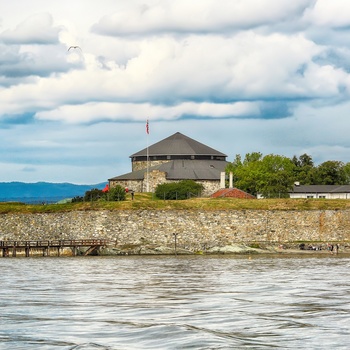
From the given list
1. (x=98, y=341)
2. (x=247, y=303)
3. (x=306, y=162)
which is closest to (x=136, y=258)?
(x=247, y=303)

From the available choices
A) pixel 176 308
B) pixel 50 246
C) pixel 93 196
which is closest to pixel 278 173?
pixel 93 196

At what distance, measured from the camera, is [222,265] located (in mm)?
55469

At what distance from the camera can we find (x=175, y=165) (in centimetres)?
10306

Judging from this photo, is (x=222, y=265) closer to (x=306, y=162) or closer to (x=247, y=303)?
(x=247, y=303)

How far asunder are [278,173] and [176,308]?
236 feet

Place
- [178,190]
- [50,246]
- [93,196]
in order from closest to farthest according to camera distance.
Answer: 1. [50,246]
2. [93,196]
3. [178,190]

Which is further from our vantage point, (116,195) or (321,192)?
(321,192)

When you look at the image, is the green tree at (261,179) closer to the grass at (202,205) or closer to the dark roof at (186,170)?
the dark roof at (186,170)

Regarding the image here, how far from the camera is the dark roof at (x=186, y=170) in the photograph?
3895 inches

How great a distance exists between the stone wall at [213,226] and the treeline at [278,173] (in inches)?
553

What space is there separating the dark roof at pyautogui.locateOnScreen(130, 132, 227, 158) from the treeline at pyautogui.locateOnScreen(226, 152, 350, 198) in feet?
11.6

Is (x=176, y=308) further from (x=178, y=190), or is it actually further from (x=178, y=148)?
(x=178, y=148)

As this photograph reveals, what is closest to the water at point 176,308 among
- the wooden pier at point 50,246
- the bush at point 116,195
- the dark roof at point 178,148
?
the wooden pier at point 50,246

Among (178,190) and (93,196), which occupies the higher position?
(178,190)
